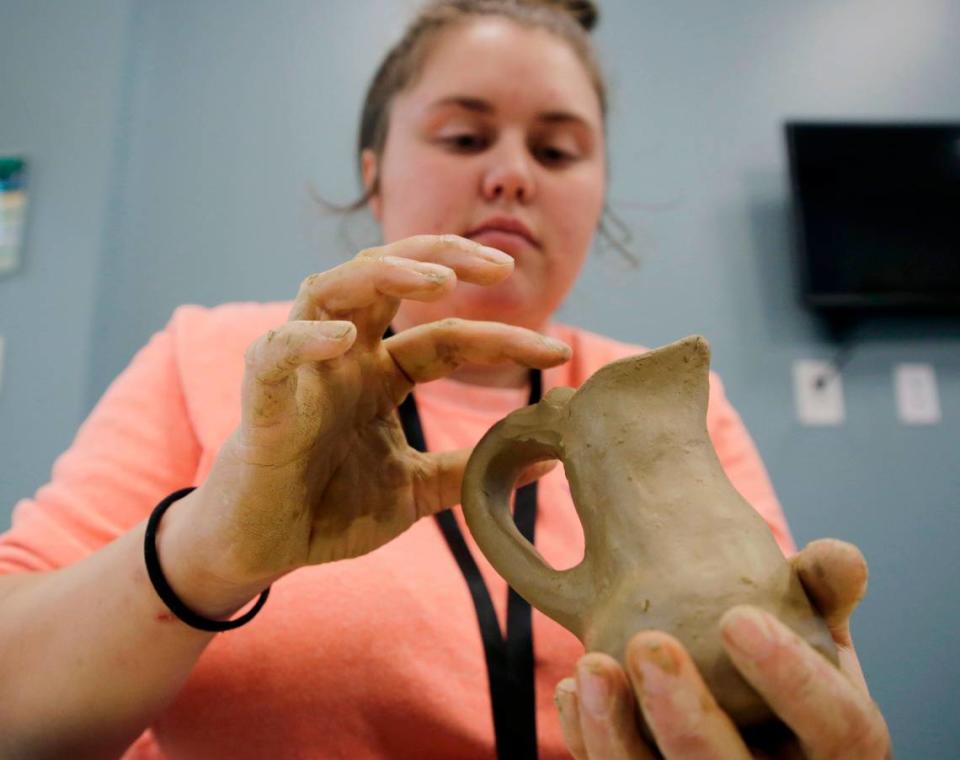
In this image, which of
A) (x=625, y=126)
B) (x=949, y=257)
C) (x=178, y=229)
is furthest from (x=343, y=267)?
(x=949, y=257)

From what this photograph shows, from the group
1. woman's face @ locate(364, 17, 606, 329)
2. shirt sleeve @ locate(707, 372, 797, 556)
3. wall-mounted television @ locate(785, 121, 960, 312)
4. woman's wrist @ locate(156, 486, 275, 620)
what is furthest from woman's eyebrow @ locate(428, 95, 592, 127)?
wall-mounted television @ locate(785, 121, 960, 312)

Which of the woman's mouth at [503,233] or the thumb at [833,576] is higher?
the woman's mouth at [503,233]

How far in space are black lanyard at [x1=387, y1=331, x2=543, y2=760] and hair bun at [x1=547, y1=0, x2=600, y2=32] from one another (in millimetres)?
664

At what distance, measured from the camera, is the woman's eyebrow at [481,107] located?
0.76 m

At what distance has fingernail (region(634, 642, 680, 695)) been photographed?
314 millimetres

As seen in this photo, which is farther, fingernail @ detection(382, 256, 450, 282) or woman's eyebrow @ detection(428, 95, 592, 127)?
woman's eyebrow @ detection(428, 95, 592, 127)

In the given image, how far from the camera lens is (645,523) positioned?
1.32ft

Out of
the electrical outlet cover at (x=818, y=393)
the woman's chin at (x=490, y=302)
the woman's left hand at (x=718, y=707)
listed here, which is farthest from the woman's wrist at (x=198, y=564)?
the electrical outlet cover at (x=818, y=393)

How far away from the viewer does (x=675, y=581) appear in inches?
14.8

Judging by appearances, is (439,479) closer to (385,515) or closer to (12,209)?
(385,515)

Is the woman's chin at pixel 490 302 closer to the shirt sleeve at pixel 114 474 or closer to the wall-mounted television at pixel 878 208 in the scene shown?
the shirt sleeve at pixel 114 474

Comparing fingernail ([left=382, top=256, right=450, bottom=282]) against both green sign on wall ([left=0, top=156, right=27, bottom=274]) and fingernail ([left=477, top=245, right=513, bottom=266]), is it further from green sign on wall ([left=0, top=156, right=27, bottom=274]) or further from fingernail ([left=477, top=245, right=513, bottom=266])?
green sign on wall ([left=0, top=156, right=27, bottom=274])

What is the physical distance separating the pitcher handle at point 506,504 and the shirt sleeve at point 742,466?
1.28ft

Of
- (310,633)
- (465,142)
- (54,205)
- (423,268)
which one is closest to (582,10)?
(465,142)
